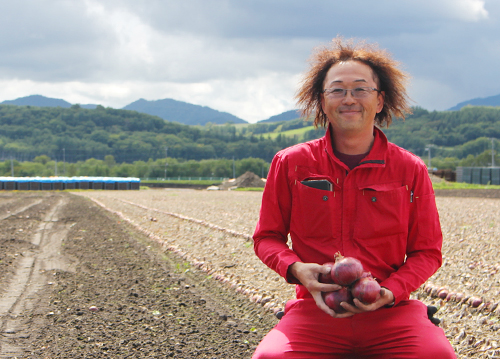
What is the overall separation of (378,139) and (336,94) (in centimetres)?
40

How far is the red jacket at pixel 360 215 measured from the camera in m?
3.22

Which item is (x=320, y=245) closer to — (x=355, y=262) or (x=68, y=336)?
(x=355, y=262)

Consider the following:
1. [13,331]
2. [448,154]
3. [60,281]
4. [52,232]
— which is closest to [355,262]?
[13,331]

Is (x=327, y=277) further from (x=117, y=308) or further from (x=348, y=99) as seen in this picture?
(x=117, y=308)

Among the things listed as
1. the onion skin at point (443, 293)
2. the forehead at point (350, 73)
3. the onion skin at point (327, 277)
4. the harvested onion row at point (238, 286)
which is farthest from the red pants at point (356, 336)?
the onion skin at point (443, 293)

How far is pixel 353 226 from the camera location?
10.6ft

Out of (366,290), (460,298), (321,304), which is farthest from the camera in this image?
(460,298)

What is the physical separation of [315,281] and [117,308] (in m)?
4.46

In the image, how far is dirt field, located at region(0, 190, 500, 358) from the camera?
17.4ft

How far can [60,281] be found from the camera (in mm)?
8367

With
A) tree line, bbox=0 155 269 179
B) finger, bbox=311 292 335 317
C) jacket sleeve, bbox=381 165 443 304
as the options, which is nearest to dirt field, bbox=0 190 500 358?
jacket sleeve, bbox=381 165 443 304

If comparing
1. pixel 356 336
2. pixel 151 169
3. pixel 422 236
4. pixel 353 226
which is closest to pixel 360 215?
pixel 353 226

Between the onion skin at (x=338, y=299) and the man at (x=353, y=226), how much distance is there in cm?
3

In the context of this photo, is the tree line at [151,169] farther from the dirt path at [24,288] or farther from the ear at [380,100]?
the ear at [380,100]
